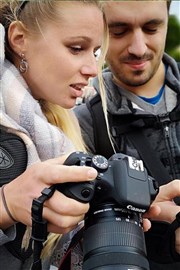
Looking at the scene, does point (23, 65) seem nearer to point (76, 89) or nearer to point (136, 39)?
point (76, 89)

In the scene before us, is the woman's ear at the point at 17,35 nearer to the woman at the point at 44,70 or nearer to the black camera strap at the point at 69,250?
the woman at the point at 44,70

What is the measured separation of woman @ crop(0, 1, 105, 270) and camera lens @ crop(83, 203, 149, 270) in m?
0.16

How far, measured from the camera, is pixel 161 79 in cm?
162

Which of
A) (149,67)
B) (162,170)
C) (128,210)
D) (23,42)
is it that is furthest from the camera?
(149,67)

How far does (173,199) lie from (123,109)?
0.36m

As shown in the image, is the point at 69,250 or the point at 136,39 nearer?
the point at 69,250

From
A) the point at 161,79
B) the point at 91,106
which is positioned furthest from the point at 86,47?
the point at 161,79

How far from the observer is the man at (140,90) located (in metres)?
1.47

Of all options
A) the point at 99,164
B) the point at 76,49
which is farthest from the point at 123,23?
the point at 99,164

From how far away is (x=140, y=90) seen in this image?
161 cm

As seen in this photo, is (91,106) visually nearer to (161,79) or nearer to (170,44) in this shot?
(161,79)

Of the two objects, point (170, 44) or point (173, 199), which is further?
point (170, 44)

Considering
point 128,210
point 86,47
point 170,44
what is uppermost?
point 86,47

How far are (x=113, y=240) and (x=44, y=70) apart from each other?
433mm
